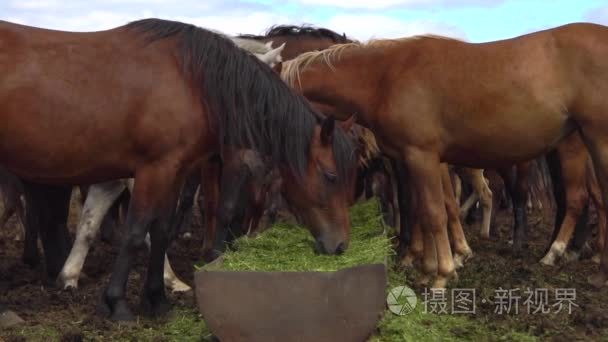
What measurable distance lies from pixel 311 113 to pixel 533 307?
205 cm

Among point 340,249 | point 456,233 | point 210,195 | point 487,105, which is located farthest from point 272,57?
point 340,249

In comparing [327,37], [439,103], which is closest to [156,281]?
[439,103]

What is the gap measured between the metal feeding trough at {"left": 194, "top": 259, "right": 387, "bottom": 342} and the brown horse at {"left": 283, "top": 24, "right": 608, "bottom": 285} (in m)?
2.31

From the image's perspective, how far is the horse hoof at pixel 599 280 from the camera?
670 cm

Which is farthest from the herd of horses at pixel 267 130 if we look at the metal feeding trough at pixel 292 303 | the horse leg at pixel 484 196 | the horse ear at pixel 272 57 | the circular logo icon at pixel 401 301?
the horse ear at pixel 272 57

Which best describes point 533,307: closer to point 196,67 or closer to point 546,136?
point 546,136

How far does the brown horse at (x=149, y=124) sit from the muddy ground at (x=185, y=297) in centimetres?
36

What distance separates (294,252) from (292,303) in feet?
4.28

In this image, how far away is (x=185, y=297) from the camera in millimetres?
6324

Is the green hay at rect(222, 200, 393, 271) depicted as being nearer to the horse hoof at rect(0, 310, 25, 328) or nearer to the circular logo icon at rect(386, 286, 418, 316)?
the circular logo icon at rect(386, 286, 418, 316)

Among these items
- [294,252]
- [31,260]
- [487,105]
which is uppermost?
[487,105]

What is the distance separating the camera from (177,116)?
5516 millimetres

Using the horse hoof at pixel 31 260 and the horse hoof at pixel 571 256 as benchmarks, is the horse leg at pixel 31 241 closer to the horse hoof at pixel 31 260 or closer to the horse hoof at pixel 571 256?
the horse hoof at pixel 31 260

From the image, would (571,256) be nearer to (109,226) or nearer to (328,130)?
(328,130)
